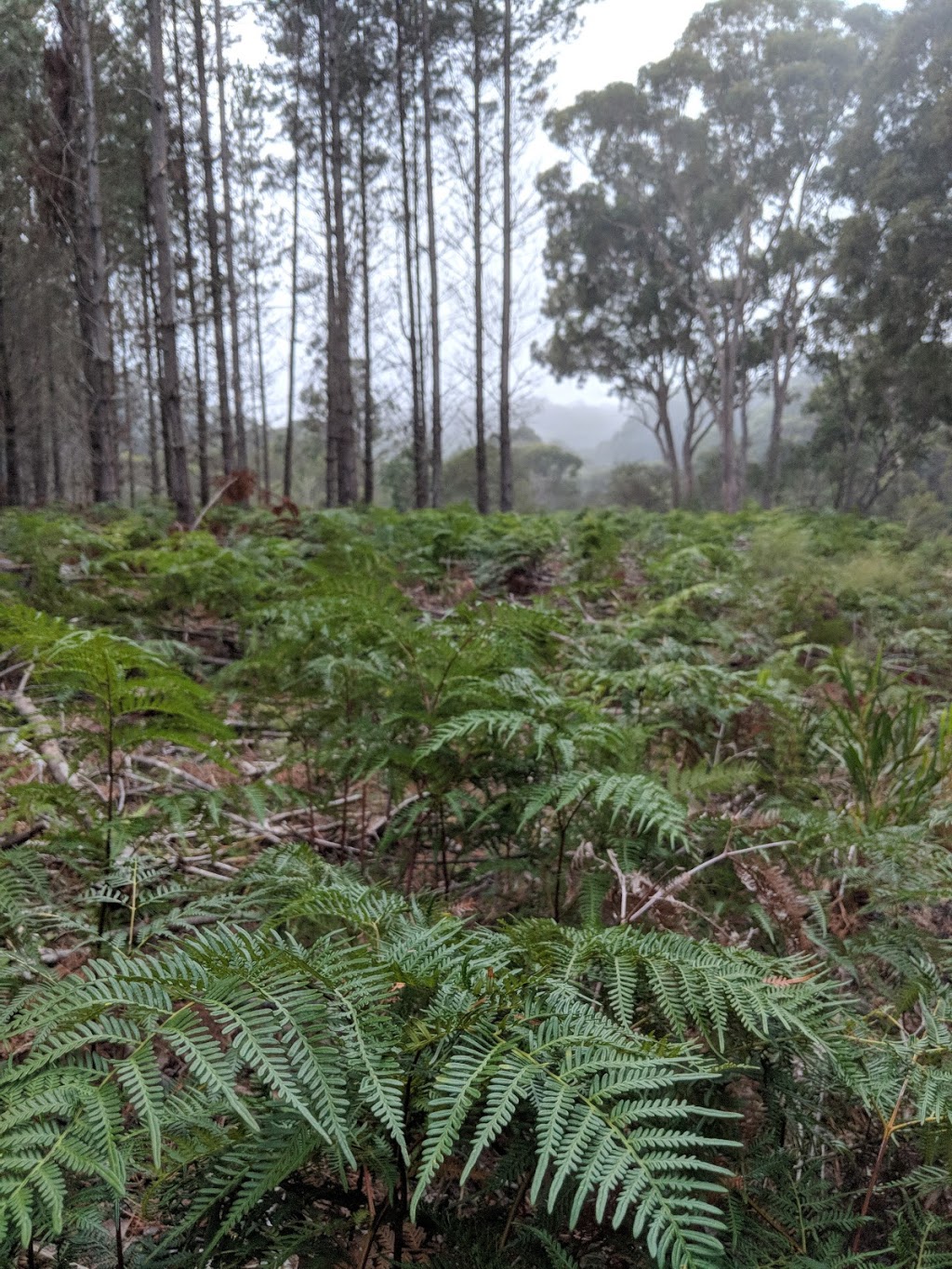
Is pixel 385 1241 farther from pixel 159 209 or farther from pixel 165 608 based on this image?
pixel 159 209

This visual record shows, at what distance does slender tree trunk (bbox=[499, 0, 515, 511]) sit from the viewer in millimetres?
14641

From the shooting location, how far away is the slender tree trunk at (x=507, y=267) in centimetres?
1464

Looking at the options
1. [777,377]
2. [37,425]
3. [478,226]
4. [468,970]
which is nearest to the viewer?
[468,970]

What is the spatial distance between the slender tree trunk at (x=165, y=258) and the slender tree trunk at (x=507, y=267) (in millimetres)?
7736

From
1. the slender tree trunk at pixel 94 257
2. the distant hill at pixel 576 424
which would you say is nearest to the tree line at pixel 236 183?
the slender tree trunk at pixel 94 257

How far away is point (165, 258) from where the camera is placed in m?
7.23

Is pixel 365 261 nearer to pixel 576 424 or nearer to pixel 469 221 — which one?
pixel 469 221

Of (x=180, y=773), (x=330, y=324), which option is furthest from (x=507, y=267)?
(x=180, y=773)

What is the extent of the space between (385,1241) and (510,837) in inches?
33.9

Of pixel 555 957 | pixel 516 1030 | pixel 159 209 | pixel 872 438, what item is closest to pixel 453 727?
pixel 555 957

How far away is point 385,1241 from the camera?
0.83 m

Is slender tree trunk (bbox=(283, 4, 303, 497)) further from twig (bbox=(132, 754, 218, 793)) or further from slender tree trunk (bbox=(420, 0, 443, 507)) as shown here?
twig (bbox=(132, 754, 218, 793))

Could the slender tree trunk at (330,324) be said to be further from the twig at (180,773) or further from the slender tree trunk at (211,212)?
the twig at (180,773)

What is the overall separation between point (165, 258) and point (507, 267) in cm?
946
